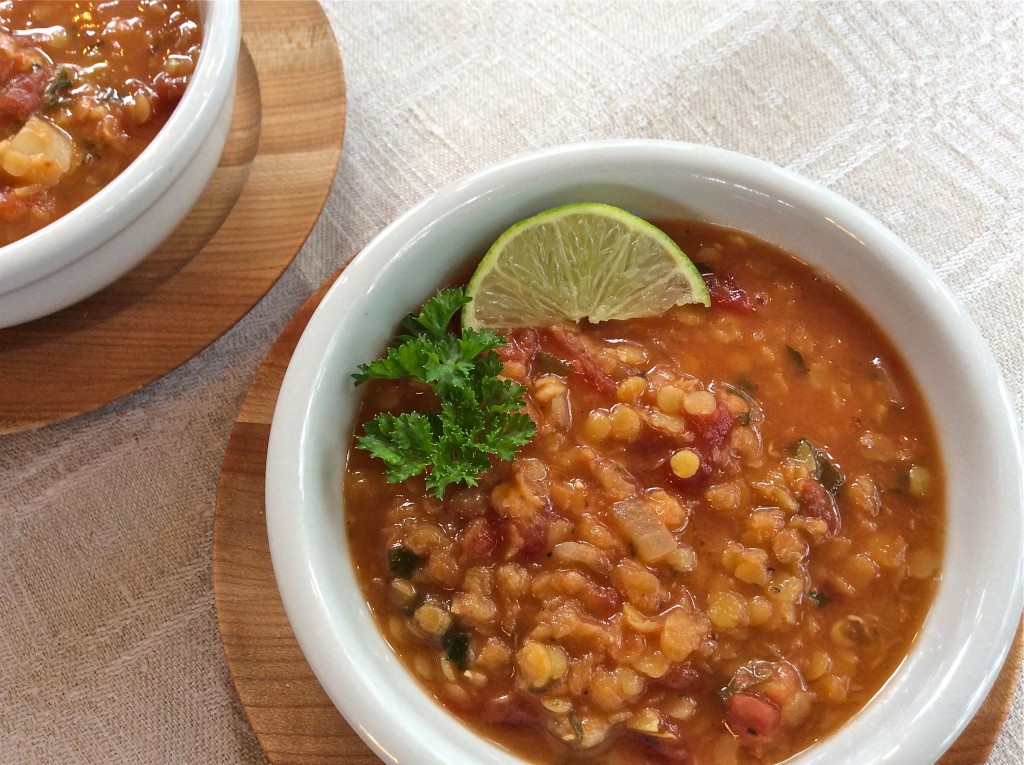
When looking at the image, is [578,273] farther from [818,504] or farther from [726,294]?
[818,504]

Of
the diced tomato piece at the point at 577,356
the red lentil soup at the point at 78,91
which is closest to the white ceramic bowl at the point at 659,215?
the diced tomato piece at the point at 577,356

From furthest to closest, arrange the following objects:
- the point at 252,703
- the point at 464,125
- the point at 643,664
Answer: the point at 464,125, the point at 252,703, the point at 643,664

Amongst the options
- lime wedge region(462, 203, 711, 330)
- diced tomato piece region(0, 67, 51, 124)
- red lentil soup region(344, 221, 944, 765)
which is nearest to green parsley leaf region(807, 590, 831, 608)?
red lentil soup region(344, 221, 944, 765)

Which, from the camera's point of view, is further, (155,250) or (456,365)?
(155,250)

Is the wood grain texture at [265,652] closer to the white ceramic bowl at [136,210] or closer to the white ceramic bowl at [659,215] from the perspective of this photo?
the white ceramic bowl at [659,215]

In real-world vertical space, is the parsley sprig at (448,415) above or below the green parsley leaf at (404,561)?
above

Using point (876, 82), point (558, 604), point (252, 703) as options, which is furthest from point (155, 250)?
point (876, 82)

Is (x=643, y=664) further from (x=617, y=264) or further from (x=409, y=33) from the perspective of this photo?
(x=409, y=33)
